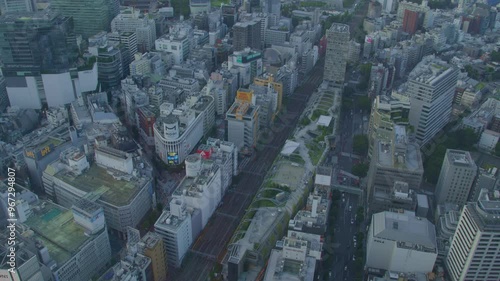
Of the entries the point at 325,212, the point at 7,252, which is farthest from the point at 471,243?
the point at 7,252

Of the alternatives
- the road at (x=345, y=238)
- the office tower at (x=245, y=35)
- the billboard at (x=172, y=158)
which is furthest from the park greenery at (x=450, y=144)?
the office tower at (x=245, y=35)

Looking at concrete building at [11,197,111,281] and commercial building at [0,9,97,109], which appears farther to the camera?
commercial building at [0,9,97,109]

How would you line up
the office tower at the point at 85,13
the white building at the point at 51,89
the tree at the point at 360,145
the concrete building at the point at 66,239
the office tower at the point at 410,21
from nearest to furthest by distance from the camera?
the concrete building at the point at 66,239, the tree at the point at 360,145, the white building at the point at 51,89, the office tower at the point at 85,13, the office tower at the point at 410,21

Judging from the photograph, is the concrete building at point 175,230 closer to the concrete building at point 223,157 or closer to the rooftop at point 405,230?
→ the concrete building at point 223,157

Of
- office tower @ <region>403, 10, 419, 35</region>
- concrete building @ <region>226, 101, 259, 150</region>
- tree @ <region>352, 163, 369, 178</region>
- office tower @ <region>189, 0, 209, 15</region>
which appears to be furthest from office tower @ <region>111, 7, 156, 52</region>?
office tower @ <region>403, 10, 419, 35</region>

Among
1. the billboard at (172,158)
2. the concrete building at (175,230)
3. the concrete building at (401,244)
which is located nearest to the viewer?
the concrete building at (401,244)

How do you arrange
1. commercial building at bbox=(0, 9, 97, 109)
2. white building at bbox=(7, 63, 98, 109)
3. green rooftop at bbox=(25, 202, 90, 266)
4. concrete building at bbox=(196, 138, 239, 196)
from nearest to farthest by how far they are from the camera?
green rooftop at bbox=(25, 202, 90, 266)
concrete building at bbox=(196, 138, 239, 196)
commercial building at bbox=(0, 9, 97, 109)
white building at bbox=(7, 63, 98, 109)

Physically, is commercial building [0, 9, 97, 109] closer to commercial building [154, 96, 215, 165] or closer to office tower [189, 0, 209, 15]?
commercial building [154, 96, 215, 165]

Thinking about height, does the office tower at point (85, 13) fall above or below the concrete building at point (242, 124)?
above
